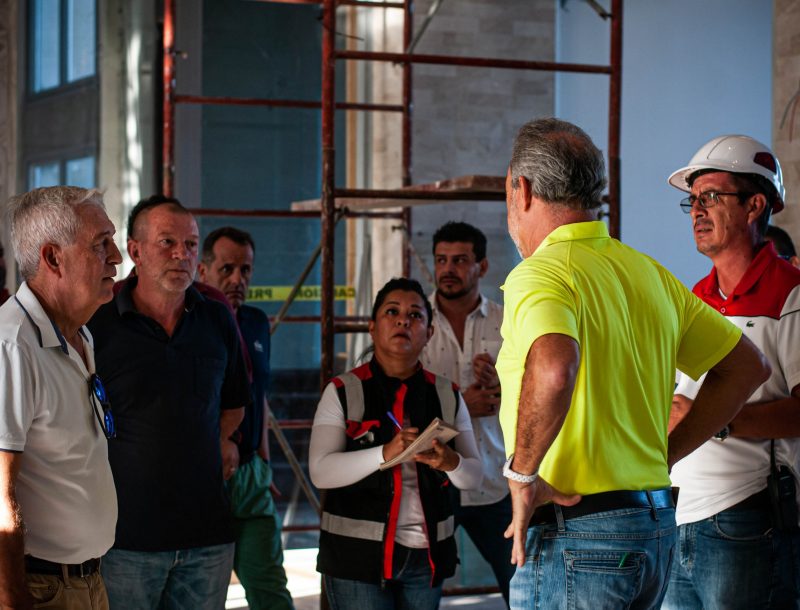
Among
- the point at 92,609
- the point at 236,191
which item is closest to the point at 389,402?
the point at 92,609

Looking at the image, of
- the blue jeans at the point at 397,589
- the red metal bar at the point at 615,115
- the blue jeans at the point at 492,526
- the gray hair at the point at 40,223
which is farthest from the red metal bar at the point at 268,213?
the gray hair at the point at 40,223

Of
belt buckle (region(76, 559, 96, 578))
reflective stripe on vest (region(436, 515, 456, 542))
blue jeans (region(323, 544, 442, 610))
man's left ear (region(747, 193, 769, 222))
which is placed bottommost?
blue jeans (region(323, 544, 442, 610))

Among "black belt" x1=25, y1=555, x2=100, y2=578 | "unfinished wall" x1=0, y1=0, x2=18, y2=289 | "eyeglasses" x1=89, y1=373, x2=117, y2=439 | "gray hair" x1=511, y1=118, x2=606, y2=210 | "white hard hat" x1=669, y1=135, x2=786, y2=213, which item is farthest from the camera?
"unfinished wall" x1=0, y1=0, x2=18, y2=289

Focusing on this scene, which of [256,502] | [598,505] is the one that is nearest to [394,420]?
[256,502]

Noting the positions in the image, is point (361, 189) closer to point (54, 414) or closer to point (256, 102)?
point (256, 102)

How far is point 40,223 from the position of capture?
8.57ft

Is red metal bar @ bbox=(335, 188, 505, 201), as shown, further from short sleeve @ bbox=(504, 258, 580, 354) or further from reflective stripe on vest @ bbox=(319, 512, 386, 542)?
short sleeve @ bbox=(504, 258, 580, 354)

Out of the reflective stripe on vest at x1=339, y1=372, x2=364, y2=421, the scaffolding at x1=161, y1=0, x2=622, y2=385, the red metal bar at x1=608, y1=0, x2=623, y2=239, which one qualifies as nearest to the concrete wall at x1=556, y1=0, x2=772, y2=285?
the scaffolding at x1=161, y1=0, x2=622, y2=385

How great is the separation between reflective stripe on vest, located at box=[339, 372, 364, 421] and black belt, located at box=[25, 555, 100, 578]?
51.6 inches

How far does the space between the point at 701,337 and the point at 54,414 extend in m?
1.53

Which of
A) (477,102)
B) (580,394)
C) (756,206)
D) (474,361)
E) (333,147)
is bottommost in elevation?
(474,361)

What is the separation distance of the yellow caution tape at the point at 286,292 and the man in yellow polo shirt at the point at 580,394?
5230 millimetres

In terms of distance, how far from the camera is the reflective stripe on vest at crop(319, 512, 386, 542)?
11.6 ft

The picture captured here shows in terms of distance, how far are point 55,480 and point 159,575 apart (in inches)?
41.7
